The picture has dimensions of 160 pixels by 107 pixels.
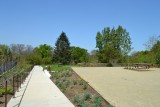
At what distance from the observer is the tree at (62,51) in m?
77.4

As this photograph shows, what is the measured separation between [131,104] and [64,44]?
229ft

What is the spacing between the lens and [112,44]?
2611 inches

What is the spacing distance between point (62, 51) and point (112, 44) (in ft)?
55.9

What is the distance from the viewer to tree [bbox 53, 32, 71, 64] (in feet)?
254

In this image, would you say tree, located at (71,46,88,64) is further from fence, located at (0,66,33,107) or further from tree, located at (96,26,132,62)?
fence, located at (0,66,33,107)

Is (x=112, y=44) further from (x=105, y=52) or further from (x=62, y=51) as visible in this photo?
(x=62, y=51)

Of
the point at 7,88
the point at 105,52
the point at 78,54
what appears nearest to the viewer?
the point at 7,88

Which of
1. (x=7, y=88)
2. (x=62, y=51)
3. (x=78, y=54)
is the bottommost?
(x=7, y=88)

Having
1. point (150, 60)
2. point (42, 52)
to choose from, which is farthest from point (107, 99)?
point (42, 52)

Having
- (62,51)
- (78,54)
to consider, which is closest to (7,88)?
(62,51)

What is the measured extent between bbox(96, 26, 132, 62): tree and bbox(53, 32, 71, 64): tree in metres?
12.2

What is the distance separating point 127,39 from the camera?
214ft

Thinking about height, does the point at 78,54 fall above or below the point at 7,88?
above

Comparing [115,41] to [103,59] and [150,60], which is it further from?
[150,60]
